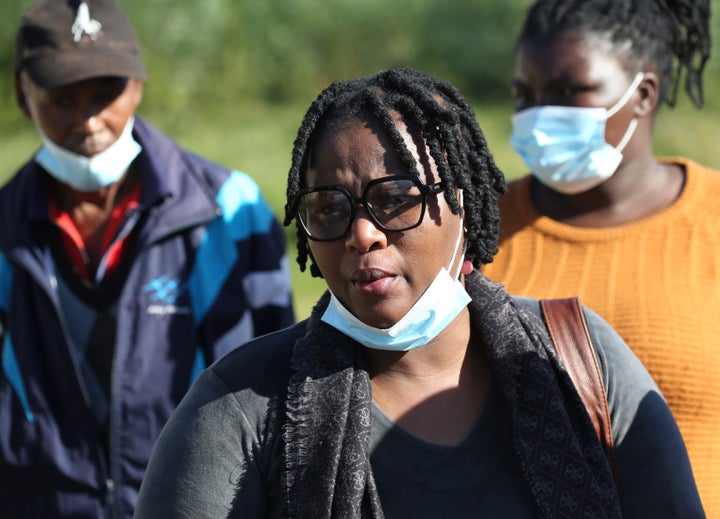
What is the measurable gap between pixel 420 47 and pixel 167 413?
13120 millimetres

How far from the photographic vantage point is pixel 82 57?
3.97 m

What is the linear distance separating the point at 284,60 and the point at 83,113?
12184 mm

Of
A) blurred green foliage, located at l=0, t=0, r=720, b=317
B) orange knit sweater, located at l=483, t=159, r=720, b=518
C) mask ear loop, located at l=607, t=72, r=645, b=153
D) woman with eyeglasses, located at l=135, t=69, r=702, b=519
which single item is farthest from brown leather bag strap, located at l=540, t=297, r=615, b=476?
blurred green foliage, located at l=0, t=0, r=720, b=317

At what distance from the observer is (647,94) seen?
4.00m

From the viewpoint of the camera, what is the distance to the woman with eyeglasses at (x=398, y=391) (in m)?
2.40

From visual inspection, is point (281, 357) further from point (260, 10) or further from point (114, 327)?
point (260, 10)

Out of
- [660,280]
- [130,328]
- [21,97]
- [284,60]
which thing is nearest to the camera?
[660,280]

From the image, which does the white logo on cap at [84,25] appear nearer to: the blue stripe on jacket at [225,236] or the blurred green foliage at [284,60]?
the blue stripe on jacket at [225,236]

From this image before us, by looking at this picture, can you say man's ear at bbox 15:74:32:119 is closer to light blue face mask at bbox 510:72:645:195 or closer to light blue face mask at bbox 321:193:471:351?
light blue face mask at bbox 510:72:645:195

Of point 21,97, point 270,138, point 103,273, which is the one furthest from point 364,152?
point 270,138

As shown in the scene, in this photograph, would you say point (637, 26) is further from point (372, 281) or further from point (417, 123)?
point (372, 281)

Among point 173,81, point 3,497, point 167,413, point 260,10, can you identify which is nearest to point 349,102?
point 167,413

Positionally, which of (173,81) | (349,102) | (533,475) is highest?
(173,81)

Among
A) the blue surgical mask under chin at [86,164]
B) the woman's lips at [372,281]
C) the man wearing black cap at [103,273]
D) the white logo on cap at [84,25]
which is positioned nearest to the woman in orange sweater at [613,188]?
the man wearing black cap at [103,273]
